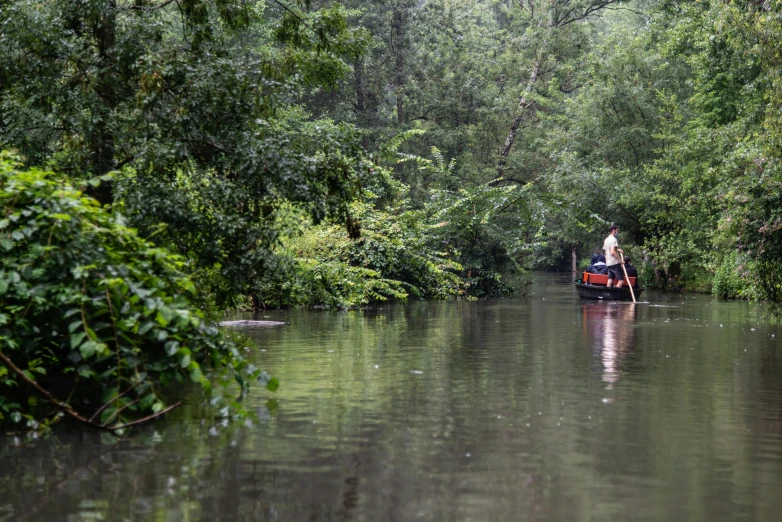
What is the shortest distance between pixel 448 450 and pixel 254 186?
5597 millimetres

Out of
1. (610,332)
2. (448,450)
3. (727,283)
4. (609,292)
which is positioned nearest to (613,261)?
(609,292)

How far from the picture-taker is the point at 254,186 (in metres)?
12.1

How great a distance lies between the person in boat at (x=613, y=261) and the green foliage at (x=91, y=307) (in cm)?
2609

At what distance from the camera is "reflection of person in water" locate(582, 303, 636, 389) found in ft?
43.8

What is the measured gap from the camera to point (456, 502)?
6.01 meters

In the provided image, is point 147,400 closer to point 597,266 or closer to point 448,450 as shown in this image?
point 448,450

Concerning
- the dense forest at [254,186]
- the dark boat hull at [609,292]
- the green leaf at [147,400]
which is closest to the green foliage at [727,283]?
the dense forest at [254,186]

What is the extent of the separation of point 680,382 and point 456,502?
21.2ft

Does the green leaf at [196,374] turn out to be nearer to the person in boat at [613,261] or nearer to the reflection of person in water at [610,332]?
the reflection of person in water at [610,332]

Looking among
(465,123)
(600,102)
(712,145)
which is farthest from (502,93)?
(712,145)

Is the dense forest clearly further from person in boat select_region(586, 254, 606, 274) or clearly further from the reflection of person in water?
the reflection of person in water

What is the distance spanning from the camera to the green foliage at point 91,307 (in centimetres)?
779

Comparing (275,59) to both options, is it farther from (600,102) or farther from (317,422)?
(600,102)

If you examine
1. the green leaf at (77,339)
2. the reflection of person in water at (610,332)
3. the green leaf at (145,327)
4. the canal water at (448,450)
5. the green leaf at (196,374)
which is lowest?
the canal water at (448,450)
